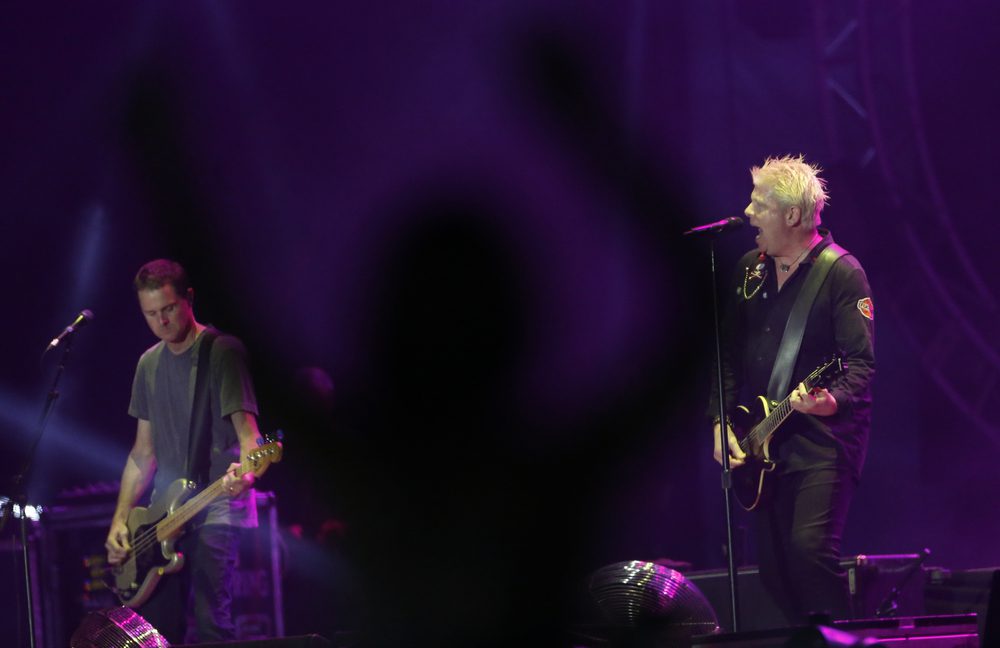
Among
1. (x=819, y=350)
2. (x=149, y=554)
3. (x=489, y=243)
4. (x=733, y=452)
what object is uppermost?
(x=489, y=243)

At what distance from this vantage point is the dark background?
745 cm

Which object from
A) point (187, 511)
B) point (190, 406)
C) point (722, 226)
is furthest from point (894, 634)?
point (190, 406)

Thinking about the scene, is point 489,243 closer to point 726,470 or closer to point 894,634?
point 726,470

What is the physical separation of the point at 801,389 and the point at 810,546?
1.88 feet

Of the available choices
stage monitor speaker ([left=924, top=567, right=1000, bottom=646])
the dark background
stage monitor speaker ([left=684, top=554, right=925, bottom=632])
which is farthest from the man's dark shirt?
the dark background

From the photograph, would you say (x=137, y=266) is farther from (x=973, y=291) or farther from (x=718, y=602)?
(x=973, y=291)

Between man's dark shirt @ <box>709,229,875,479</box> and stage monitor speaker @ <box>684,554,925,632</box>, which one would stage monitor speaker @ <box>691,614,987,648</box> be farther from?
stage monitor speaker @ <box>684,554,925,632</box>

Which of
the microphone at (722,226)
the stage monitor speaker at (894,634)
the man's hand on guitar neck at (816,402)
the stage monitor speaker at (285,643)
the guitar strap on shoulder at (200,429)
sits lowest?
the stage monitor speaker at (894,634)

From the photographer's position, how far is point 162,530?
18.5ft

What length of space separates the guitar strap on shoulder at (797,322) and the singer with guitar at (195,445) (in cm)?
231

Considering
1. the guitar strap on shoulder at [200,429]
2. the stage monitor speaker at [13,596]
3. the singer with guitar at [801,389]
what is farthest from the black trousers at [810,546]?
the stage monitor speaker at [13,596]

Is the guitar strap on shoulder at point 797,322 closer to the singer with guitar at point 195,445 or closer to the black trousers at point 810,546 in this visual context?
the black trousers at point 810,546

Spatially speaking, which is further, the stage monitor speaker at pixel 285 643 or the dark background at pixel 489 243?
the dark background at pixel 489 243

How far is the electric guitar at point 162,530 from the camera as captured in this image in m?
5.55
